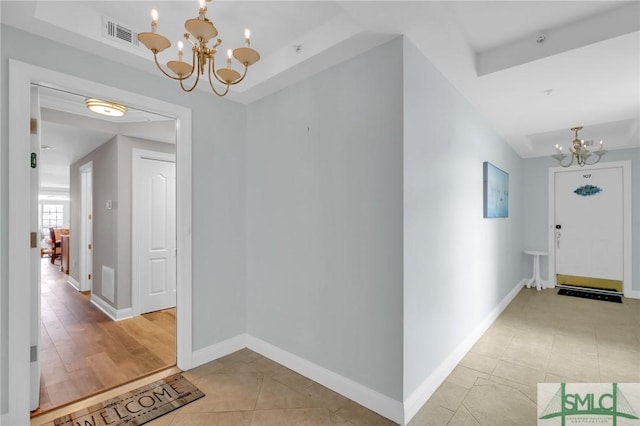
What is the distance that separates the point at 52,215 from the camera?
15.2 meters

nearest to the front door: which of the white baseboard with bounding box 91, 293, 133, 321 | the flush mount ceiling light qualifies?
the flush mount ceiling light

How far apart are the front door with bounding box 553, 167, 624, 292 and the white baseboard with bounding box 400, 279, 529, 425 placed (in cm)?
297

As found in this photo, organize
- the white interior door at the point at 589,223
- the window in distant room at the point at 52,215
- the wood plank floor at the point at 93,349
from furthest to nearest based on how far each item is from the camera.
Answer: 1. the window in distant room at the point at 52,215
2. the white interior door at the point at 589,223
3. the wood plank floor at the point at 93,349

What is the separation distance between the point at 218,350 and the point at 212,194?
4.77 feet

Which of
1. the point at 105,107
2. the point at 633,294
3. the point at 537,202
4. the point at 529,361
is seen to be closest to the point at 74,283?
the point at 105,107

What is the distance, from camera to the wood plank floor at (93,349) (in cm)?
243

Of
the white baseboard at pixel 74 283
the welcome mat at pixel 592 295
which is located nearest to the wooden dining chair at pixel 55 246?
the white baseboard at pixel 74 283

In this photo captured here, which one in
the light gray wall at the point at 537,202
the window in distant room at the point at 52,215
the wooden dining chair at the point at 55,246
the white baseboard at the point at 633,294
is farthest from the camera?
the window in distant room at the point at 52,215

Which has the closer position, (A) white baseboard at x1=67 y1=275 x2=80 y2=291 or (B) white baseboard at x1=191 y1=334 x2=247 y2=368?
(B) white baseboard at x1=191 y1=334 x2=247 y2=368

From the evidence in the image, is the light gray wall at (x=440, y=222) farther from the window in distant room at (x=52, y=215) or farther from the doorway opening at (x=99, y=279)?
the window in distant room at (x=52, y=215)

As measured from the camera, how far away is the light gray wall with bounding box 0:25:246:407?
2436 mm

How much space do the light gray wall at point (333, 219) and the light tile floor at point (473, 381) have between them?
26 cm

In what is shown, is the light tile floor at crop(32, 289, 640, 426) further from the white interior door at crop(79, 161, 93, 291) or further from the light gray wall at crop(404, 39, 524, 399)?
the white interior door at crop(79, 161, 93, 291)

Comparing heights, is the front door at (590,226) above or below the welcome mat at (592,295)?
above
